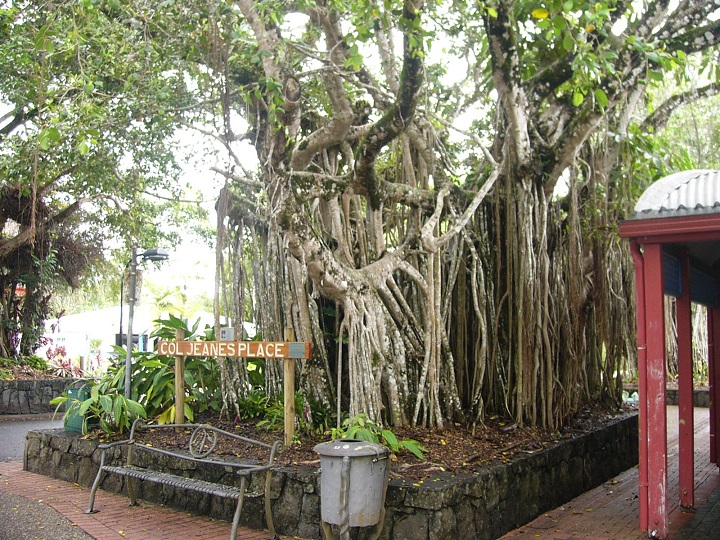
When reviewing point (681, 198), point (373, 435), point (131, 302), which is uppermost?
point (681, 198)

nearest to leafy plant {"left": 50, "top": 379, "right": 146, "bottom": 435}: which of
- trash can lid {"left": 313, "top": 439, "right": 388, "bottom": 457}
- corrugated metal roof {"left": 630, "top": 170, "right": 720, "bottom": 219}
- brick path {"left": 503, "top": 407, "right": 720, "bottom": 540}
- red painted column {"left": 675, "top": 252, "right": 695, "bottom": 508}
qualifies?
trash can lid {"left": 313, "top": 439, "right": 388, "bottom": 457}

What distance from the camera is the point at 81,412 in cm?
741

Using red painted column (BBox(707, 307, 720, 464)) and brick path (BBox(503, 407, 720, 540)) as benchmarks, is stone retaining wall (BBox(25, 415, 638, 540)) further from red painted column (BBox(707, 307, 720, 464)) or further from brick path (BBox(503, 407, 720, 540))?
red painted column (BBox(707, 307, 720, 464))

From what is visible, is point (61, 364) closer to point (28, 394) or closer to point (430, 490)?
point (28, 394)

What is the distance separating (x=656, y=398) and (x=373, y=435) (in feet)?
6.73

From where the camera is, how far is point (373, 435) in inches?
223

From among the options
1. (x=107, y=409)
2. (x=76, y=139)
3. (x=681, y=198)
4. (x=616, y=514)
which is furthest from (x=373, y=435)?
(x=76, y=139)

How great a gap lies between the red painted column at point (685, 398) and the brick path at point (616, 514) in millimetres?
243

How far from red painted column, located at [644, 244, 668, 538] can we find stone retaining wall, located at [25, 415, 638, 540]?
1.06 m

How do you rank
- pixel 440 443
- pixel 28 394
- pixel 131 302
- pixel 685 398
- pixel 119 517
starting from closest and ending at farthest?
pixel 685 398 < pixel 119 517 < pixel 440 443 < pixel 131 302 < pixel 28 394

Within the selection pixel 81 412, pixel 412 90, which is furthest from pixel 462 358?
pixel 81 412

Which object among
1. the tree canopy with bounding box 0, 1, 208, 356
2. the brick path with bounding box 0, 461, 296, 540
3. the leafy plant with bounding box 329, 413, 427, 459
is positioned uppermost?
the tree canopy with bounding box 0, 1, 208, 356

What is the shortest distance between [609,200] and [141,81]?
5.51m

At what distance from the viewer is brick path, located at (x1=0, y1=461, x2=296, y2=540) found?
17.9ft
